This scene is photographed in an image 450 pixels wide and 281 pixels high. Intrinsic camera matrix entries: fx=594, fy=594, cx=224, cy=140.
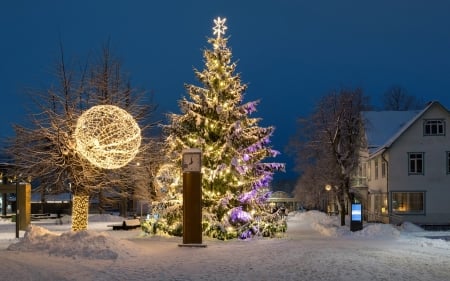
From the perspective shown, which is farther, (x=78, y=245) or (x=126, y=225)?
(x=126, y=225)

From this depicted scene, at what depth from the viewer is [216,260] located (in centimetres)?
1688

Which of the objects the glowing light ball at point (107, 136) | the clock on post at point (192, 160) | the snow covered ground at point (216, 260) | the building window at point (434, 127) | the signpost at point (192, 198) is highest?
the building window at point (434, 127)

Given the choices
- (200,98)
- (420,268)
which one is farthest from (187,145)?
(420,268)

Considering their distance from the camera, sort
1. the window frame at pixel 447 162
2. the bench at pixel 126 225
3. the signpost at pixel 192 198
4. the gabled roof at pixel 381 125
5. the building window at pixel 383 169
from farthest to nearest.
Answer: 1. the gabled roof at pixel 381 125
2. the building window at pixel 383 169
3. the window frame at pixel 447 162
4. the bench at pixel 126 225
5. the signpost at pixel 192 198

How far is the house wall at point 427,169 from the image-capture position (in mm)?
40156

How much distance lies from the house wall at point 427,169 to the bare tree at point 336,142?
3.96 metres

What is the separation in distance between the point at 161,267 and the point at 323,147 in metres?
36.1

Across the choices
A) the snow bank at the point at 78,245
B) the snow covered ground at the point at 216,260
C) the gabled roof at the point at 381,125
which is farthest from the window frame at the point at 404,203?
the snow bank at the point at 78,245

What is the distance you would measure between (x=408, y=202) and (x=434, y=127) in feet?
17.8

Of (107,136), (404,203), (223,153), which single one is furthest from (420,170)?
(107,136)

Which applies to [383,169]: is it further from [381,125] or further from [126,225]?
[126,225]

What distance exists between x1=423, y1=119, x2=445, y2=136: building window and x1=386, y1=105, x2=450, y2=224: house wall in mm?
212

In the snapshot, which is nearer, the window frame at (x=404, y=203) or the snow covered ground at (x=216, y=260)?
the snow covered ground at (x=216, y=260)

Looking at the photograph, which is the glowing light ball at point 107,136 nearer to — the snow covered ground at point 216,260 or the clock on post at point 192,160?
the clock on post at point 192,160
